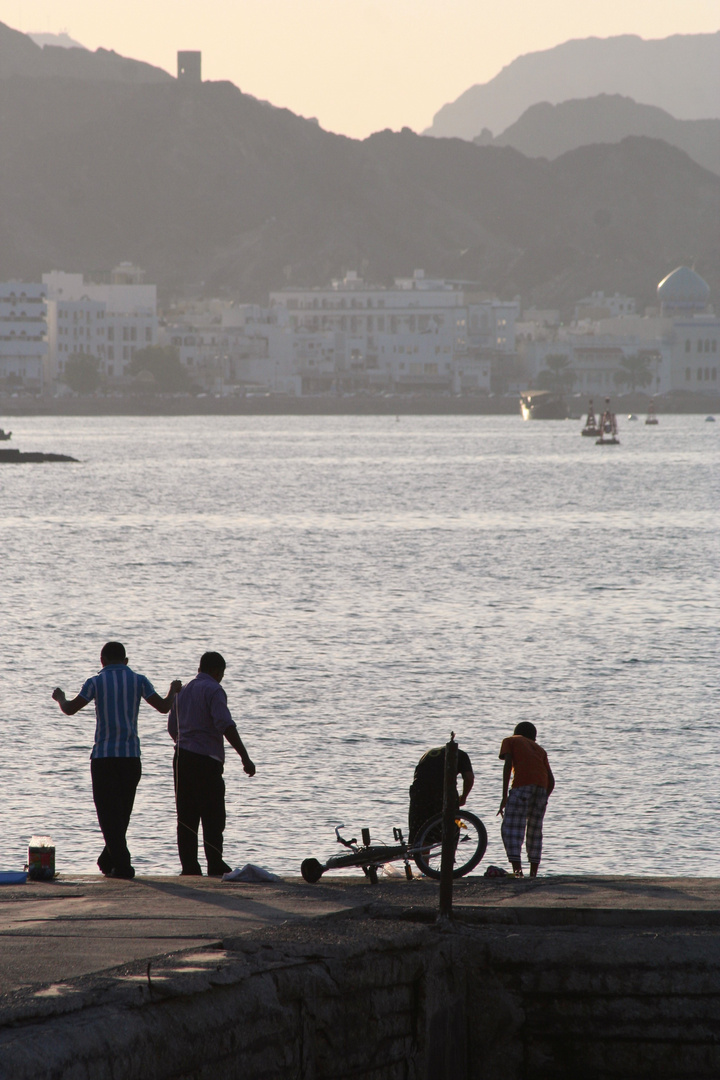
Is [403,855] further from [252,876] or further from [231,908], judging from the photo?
[231,908]

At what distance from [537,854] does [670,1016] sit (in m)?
3.71

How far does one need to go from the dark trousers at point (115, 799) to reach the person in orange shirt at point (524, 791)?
2916 millimetres

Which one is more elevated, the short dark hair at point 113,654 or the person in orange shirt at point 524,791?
the short dark hair at point 113,654

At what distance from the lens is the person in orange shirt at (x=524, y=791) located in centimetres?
1234

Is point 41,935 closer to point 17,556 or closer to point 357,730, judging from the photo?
point 357,730

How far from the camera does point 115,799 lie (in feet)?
36.9

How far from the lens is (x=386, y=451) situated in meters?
136

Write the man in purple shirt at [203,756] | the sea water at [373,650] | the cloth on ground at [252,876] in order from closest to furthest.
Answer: the cloth on ground at [252,876]
the man in purple shirt at [203,756]
the sea water at [373,650]

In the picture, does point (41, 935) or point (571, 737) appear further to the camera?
point (571, 737)

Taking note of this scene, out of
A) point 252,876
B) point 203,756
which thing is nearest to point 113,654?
point 203,756

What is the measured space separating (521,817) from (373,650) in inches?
775

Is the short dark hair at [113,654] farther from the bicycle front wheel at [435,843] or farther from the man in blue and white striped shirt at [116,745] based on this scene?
the bicycle front wheel at [435,843]

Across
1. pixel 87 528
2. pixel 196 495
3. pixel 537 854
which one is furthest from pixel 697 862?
pixel 196 495

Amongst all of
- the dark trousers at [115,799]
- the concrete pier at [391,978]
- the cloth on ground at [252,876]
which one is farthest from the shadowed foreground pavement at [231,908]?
the dark trousers at [115,799]
